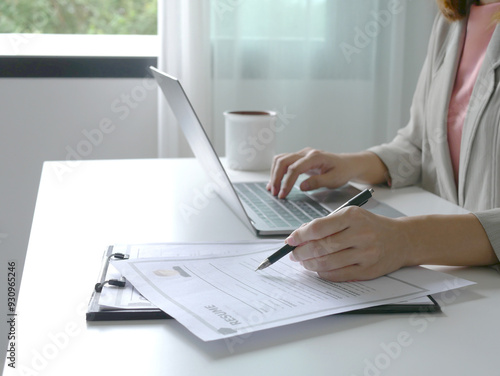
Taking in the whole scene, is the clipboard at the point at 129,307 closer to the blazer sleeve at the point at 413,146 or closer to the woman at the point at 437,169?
the woman at the point at 437,169

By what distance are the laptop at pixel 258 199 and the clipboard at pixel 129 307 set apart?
0.27 meters

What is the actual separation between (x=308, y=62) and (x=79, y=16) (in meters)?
1.15

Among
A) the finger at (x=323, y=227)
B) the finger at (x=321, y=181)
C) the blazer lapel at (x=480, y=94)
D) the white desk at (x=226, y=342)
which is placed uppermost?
the blazer lapel at (x=480, y=94)

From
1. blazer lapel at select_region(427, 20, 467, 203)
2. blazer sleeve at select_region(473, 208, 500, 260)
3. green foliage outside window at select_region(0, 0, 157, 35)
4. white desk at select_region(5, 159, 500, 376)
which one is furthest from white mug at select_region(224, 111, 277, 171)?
green foliage outside window at select_region(0, 0, 157, 35)

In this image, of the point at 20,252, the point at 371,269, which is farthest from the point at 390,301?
the point at 20,252

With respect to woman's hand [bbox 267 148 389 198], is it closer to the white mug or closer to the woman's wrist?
the woman's wrist

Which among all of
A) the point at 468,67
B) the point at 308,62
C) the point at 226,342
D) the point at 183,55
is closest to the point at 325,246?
the point at 226,342

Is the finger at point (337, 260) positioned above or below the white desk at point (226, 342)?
above

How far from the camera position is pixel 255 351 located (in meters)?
0.57

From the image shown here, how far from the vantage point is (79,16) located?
274cm

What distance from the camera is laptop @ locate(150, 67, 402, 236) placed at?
36.4 inches

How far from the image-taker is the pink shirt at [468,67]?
4.09ft

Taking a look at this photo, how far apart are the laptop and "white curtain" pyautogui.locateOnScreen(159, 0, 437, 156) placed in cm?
92

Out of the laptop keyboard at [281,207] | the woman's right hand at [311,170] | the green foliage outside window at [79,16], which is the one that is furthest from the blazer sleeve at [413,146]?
the green foliage outside window at [79,16]
